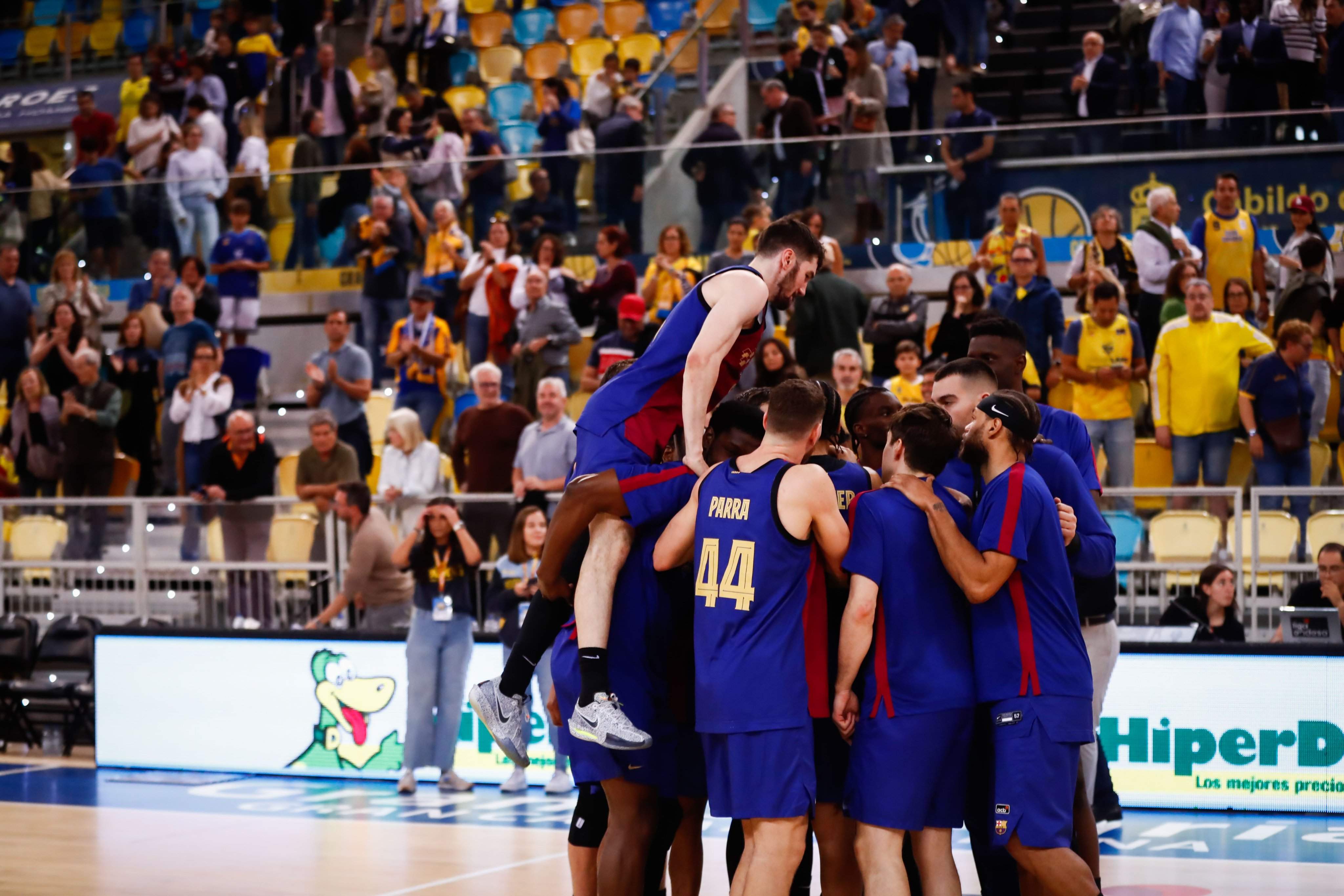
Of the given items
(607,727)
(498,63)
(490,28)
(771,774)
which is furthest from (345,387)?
(771,774)

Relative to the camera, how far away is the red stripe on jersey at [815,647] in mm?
5656

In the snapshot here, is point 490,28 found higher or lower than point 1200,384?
higher

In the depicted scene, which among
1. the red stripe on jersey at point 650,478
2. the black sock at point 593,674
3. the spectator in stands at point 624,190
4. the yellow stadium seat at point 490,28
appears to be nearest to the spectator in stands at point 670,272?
the spectator in stands at point 624,190

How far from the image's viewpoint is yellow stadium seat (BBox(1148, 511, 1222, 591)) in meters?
11.0

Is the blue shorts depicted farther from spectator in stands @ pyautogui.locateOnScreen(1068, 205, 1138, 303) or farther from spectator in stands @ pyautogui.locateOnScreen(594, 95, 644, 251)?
spectator in stands @ pyautogui.locateOnScreen(594, 95, 644, 251)

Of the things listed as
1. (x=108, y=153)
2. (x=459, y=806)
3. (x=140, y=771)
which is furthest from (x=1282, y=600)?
(x=108, y=153)

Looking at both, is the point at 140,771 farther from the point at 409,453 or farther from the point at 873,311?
the point at 873,311

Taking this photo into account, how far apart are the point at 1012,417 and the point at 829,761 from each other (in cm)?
142

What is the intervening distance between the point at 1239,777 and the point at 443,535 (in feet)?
18.1

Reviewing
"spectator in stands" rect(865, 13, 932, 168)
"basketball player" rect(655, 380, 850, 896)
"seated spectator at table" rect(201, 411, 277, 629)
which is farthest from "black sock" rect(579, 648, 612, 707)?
"spectator in stands" rect(865, 13, 932, 168)

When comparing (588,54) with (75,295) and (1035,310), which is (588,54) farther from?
(1035,310)

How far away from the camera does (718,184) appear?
1426 centimetres

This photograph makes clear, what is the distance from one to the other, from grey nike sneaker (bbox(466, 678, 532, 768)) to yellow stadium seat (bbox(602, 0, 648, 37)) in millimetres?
15403

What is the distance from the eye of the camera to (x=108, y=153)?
19.8 m
